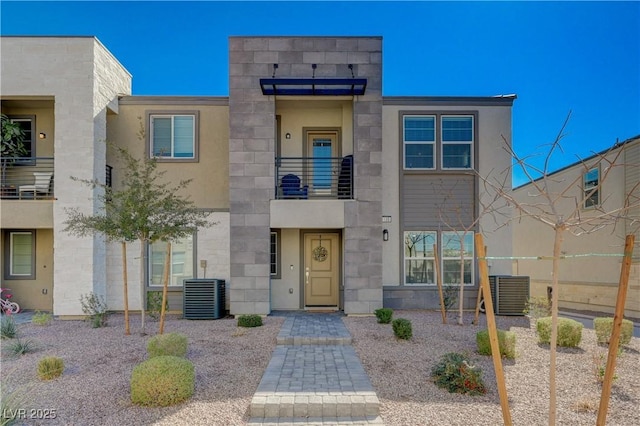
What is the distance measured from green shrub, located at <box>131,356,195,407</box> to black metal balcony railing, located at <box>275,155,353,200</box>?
6316 mm

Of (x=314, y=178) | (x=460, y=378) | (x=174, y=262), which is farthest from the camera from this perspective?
(x=314, y=178)

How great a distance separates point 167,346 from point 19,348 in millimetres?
3067

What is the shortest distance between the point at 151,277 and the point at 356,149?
7.00 m

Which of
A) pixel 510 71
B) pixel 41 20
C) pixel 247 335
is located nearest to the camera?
pixel 247 335

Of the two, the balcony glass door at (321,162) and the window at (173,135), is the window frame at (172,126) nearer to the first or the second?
the window at (173,135)

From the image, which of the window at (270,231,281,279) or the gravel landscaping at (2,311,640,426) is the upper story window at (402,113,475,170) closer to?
the window at (270,231,281,279)

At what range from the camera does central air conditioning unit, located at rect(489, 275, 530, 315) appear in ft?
33.7

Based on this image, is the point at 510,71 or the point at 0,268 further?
the point at 510,71

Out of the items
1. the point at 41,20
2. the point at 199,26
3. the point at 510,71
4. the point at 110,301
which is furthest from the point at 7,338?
the point at 510,71

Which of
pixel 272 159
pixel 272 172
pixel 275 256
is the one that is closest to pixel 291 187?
pixel 272 172

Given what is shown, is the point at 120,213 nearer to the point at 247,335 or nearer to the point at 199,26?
the point at 247,335

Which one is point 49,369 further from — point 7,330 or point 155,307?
point 155,307

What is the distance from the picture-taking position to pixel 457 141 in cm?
1120

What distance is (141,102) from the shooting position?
11055 mm
